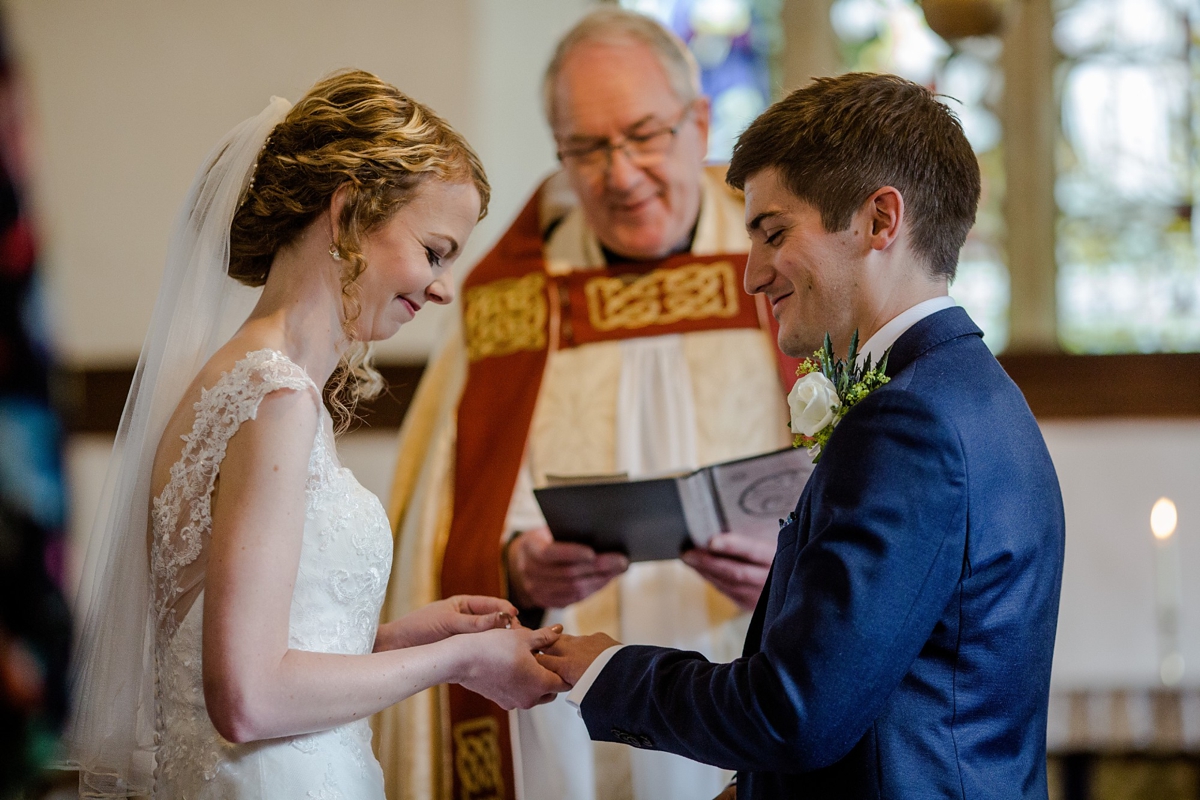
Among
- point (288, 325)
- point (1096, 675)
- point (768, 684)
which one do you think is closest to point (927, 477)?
point (768, 684)

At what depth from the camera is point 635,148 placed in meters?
3.44

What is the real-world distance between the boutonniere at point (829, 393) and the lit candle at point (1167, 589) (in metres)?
2.27

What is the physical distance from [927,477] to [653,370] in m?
2.02

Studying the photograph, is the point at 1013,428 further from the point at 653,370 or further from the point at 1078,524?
the point at 1078,524

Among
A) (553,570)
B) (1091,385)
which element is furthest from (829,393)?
(1091,385)

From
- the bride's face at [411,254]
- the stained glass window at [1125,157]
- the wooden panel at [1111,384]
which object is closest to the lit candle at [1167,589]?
the wooden panel at [1111,384]

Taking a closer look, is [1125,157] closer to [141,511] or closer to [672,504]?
[672,504]

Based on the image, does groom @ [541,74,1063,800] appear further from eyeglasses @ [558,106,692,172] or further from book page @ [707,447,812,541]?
eyeglasses @ [558,106,692,172]

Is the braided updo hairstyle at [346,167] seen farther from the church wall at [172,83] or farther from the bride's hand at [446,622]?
the church wall at [172,83]

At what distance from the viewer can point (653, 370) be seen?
11.6 feet

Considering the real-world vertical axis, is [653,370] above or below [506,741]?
above

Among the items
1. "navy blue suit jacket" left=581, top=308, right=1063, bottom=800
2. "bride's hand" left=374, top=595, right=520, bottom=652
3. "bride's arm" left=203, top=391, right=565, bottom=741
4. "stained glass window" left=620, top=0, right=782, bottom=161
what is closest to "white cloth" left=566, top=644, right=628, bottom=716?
"navy blue suit jacket" left=581, top=308, right=1063, bottom=800

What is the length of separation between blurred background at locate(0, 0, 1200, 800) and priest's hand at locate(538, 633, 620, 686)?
3148 millimetres

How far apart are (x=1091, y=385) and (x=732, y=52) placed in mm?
2362
